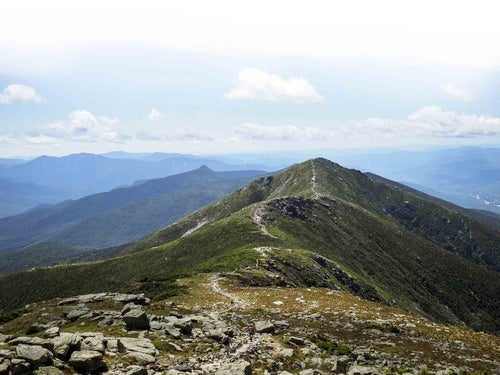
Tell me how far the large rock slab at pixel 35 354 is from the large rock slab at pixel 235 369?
1050cm

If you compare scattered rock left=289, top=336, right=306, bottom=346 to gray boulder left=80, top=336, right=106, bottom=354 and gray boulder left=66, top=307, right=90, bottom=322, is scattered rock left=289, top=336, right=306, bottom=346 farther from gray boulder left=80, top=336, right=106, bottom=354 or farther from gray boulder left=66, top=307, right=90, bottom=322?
gray boulder left=66, top=307, right=90, bottom=322

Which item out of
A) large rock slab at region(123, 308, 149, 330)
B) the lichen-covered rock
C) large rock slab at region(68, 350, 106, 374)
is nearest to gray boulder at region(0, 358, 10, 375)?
large rock slab at region(68, 350, 106, 374)

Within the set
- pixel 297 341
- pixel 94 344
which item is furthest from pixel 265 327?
pixel 94 344

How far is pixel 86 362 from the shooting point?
23391mm

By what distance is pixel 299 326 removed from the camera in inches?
1542

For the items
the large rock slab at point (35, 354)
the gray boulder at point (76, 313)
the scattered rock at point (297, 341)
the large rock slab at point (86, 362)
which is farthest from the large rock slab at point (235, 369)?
the gray boulder at point (76, 313)

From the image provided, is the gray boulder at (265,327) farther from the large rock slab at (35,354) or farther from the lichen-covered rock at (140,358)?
Result: the large rock slab at (35,354)

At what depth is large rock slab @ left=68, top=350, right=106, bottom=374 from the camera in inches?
915

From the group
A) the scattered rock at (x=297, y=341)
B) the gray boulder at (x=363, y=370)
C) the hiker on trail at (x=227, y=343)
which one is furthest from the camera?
the scattered rock at (x=297, y=341)

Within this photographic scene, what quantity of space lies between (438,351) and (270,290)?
30072 millimetres

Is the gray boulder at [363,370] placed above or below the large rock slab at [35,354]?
below

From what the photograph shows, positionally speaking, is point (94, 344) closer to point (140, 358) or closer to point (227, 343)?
point (140, 358)

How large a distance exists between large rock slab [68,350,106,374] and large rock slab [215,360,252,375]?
24.9 feet

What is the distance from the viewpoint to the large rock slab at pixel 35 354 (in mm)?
21906
